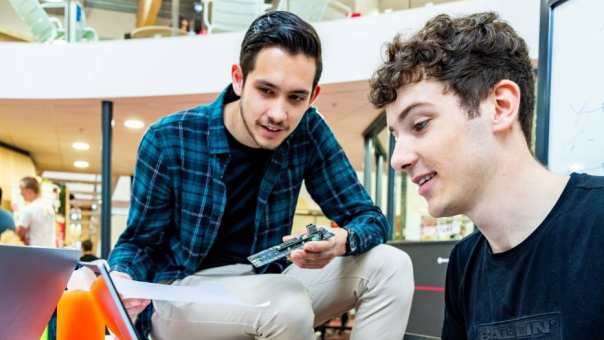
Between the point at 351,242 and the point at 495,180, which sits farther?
the point at 351,242

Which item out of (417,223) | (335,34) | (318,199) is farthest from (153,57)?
(318,199)

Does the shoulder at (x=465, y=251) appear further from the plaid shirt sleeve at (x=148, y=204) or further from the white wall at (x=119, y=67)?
the white wall at (x=119, y=67)

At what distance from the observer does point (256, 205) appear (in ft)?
4.84

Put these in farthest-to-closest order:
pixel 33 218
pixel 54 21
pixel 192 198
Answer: pixel 54 21 → pixel 33 218 → pixel 192 198

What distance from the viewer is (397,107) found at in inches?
38.6

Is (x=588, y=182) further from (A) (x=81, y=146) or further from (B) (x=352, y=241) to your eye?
(A) (x=81, y=146)

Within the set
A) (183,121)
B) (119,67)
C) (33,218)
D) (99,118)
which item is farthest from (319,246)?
(99,118)

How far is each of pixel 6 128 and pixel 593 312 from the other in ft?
25.9

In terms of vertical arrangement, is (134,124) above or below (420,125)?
above

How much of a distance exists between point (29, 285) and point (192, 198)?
0.69 m

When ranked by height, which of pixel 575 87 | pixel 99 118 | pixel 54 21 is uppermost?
pixel 54 21

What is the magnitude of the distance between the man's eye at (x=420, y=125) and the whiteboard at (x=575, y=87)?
41cm

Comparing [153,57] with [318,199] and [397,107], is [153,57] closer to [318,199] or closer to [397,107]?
[318,199]

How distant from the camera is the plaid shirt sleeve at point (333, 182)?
1523 millimetres
